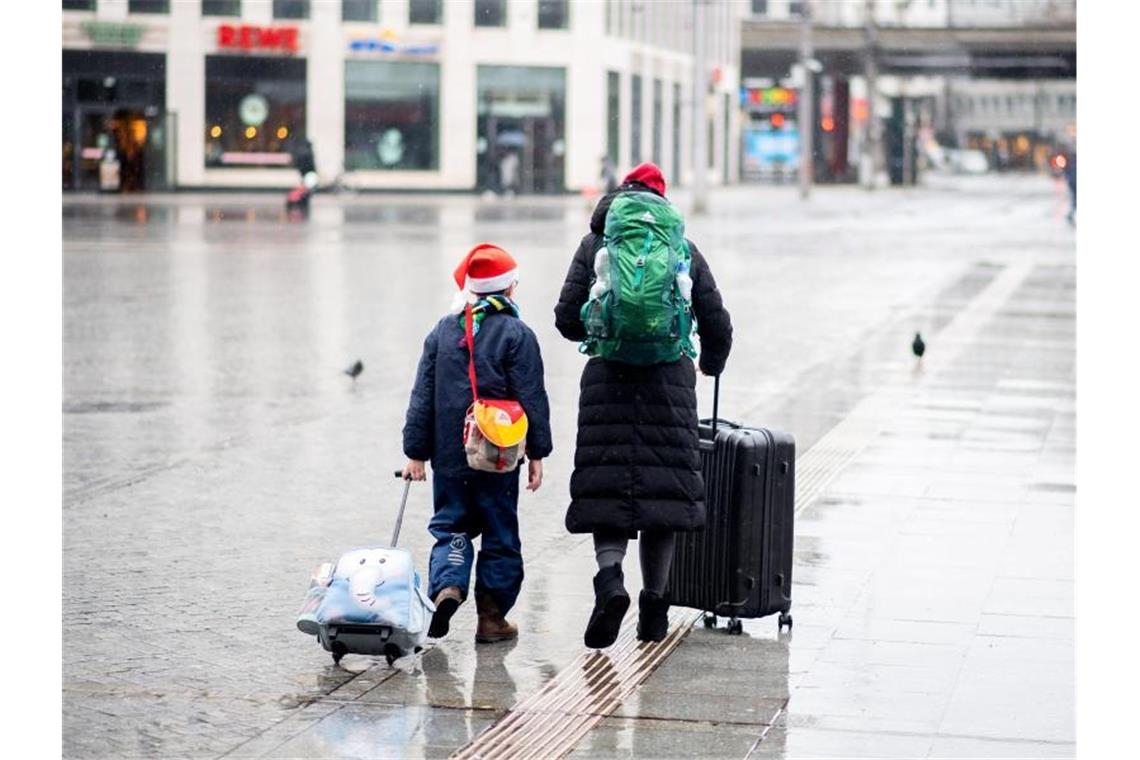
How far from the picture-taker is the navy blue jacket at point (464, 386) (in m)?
7.09

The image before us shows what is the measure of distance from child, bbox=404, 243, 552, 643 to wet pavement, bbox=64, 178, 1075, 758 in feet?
0.75

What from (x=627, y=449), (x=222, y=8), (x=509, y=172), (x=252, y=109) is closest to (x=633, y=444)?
(x=627, y=449)

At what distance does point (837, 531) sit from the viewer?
9344mm

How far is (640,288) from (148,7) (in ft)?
171

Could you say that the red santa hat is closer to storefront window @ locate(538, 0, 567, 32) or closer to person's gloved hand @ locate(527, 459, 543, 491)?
person's gloved hand @ locate(527, 459, 543, 491)

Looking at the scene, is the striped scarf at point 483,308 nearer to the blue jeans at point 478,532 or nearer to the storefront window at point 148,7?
the blue jeans at point 478,532

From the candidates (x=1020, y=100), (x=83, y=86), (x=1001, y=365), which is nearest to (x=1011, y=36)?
(x=83, y=86)

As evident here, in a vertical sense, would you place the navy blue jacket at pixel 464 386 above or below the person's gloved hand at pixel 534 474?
above

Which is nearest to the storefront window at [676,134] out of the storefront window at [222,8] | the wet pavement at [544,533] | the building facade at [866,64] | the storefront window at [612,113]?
the building facade at [866,64]

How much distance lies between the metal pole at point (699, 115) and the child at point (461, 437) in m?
39.7

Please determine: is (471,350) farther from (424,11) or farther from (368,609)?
(424,11)

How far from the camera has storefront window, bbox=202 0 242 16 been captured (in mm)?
56875

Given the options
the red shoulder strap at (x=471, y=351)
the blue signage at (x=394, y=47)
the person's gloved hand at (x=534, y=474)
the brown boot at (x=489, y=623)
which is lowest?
the brown boot at (x=489, y=623)
